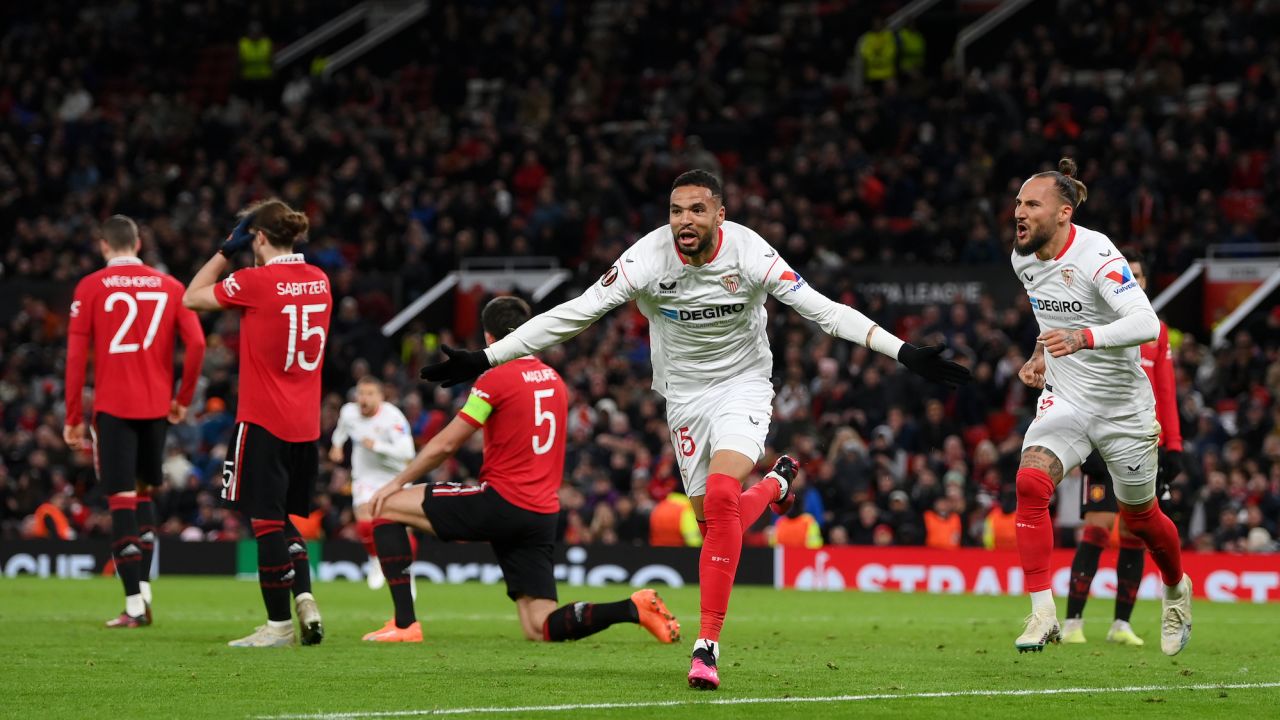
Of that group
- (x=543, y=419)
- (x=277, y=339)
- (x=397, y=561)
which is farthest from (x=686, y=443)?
(x=277, y=339)

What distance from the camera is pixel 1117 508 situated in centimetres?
1112

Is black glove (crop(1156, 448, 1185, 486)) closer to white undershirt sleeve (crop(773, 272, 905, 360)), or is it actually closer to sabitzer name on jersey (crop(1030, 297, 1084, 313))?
sabitzer name on jersey (crop(1030, 297, 1084, 313))

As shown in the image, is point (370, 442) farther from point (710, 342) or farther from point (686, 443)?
point (710, 342)

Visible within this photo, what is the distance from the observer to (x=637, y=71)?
31641mm

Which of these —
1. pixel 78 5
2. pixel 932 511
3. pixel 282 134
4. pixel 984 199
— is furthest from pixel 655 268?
pixel 78 5

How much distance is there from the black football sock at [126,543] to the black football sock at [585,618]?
2.85 meters

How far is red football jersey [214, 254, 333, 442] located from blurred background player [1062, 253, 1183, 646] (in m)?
4.93

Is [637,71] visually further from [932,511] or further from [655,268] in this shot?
[655,268]

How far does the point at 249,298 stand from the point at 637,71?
72.8 feet

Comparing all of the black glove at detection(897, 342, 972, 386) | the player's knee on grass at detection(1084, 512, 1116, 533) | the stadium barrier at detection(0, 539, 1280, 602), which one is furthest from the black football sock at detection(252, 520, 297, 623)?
the stadium barrier at detection(0, 539, 1280, 602)

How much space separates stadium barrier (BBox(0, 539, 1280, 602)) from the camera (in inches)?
699

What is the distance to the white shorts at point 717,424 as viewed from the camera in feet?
27.8

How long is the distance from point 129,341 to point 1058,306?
241 inches

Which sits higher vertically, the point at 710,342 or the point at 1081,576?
the point at 710,342
